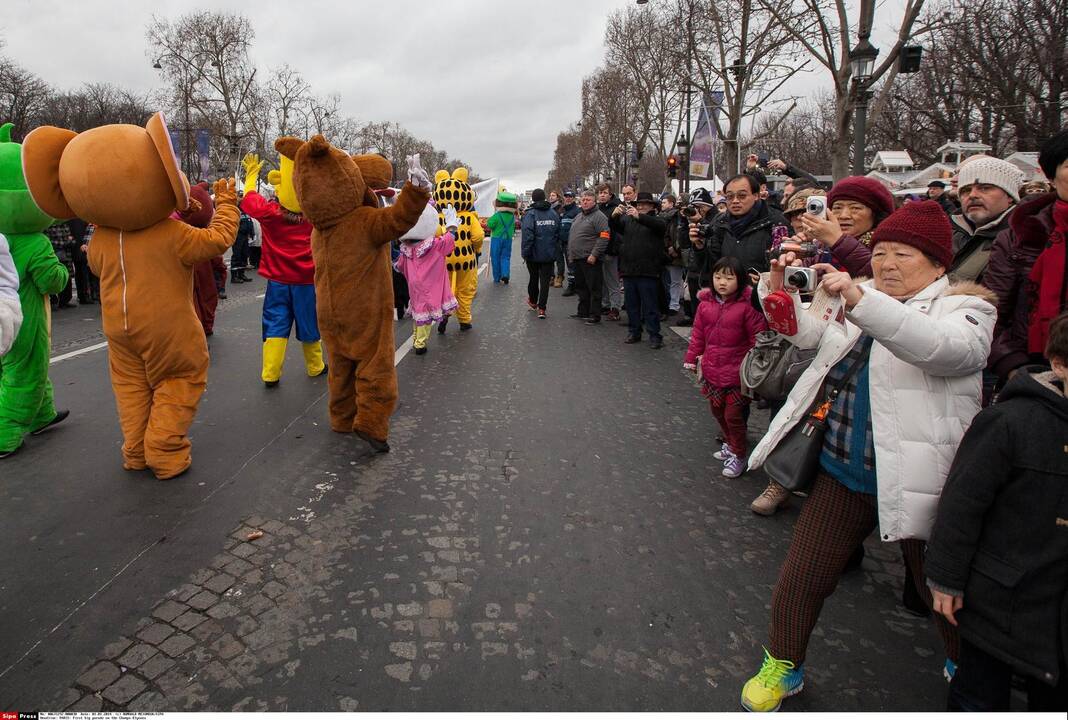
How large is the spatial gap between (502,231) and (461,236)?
13.9 ft

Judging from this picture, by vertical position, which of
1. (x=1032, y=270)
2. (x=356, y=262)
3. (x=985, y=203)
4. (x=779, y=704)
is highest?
(x=985, y=203)

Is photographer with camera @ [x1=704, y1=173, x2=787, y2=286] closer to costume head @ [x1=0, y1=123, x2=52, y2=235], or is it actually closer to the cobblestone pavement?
the cobblestone pavement

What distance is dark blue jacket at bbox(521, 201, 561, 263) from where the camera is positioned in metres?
10.5

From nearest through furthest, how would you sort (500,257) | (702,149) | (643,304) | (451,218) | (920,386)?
(920,386)
(643,304)
(451,218)
(500,257)
(702,149)

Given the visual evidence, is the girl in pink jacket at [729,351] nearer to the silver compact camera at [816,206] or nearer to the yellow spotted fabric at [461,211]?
the silver compact camera at [816,206]

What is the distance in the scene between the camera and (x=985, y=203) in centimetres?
335

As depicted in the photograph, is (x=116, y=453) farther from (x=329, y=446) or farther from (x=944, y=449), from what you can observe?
(x=944, y=449)

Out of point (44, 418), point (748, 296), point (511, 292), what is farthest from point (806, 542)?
point (511, 292)

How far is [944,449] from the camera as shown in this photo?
1.90 metres

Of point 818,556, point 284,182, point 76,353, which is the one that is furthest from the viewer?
point 76,353

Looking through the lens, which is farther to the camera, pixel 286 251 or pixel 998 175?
pixel 286 251

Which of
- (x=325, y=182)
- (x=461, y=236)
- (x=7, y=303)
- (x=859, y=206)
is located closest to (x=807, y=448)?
(x=859, y=206)

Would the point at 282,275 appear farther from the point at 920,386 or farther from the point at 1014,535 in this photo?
the point at 1014,535

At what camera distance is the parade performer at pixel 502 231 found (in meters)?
12.2
